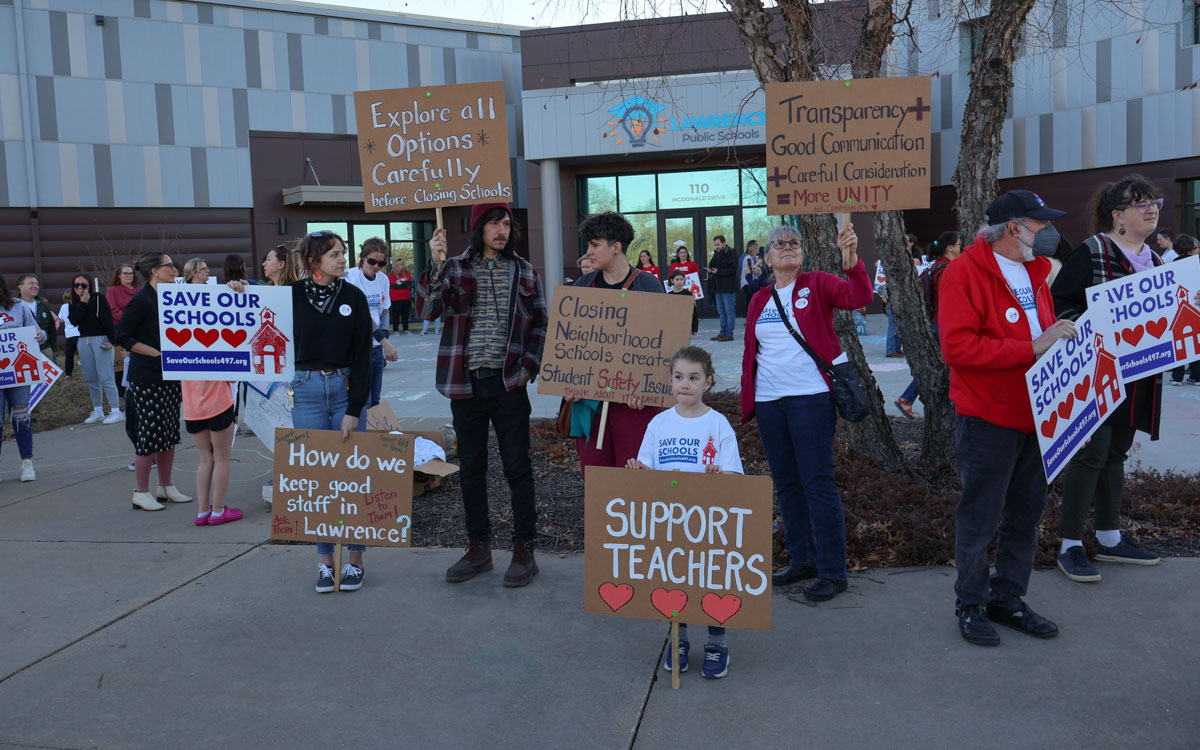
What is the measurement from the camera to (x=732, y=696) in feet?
12.4

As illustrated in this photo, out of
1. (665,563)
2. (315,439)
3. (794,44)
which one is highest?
(794,44)

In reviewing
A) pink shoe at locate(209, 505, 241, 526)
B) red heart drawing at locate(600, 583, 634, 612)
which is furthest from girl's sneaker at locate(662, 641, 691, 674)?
pink shoe at locate(209, 505, 241, 526)

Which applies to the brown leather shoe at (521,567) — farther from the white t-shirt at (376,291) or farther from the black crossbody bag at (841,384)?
the white t-shirt at (376,291)

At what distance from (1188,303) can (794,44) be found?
10.9ft

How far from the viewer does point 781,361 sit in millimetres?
4707

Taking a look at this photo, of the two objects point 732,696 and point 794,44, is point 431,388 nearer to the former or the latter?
point 794,44

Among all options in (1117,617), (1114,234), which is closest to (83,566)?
(1117,617)

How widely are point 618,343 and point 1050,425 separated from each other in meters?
2.02

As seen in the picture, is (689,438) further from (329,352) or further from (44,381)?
(44,381)

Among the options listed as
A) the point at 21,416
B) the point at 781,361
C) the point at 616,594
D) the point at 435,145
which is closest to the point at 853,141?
the point at 781,361

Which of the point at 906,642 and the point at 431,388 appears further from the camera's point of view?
the point at 431,388

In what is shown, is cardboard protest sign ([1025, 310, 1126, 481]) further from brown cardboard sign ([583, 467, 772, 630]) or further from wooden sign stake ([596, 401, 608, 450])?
wooden sign stake ([596, 401, 608, 450])

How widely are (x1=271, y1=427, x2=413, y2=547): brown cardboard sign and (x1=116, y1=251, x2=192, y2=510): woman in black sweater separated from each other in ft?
7.85

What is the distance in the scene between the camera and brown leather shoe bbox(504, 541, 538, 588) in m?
5.14
